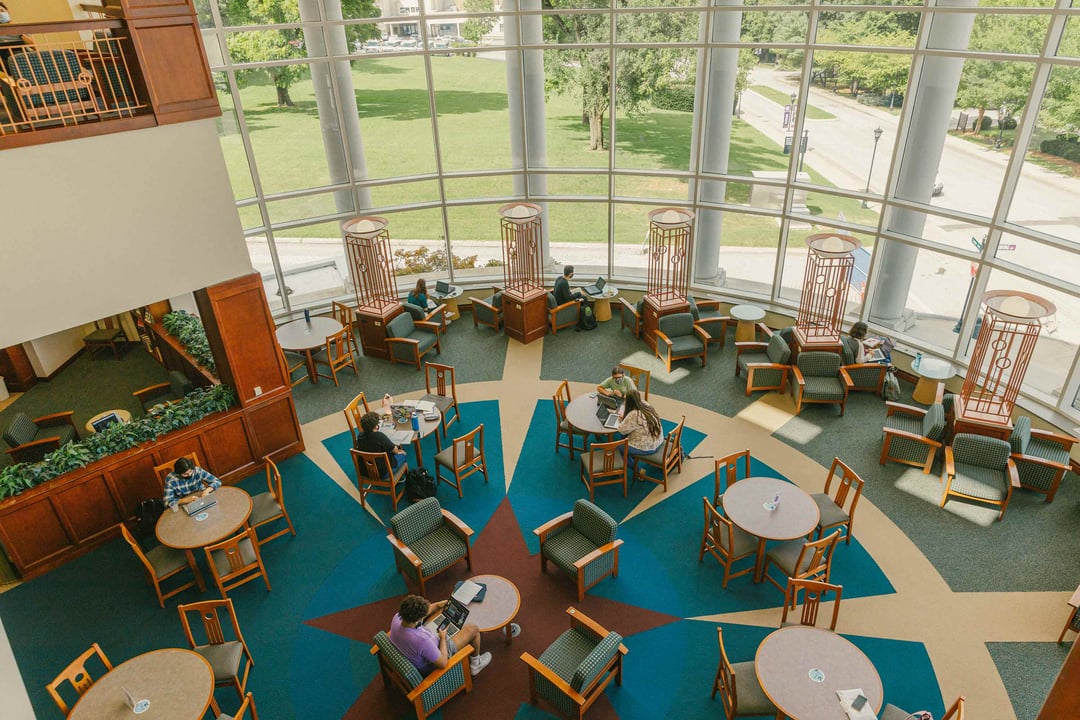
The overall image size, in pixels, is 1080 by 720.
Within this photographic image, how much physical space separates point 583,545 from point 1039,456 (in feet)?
19.7

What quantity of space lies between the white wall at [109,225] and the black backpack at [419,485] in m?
3.39

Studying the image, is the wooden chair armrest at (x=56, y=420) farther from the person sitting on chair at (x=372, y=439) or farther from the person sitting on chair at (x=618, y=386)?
the person sitting on chair at (x=618, y=386)

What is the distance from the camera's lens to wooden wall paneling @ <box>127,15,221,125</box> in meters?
7.16

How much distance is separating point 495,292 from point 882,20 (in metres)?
7.60

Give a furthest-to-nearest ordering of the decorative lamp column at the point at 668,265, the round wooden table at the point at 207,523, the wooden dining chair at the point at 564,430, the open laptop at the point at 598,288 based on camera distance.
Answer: the open laptop at the point at 598,288 → the decorative lamp column at the point at 668,265 → the wooden dining chair at the point at 564,430 → the round wooden table at the point at 207,523

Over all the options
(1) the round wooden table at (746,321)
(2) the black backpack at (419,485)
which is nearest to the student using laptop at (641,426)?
(2) the black backpack at (419,485)

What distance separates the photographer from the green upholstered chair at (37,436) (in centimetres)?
932

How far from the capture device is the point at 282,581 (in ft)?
25.5

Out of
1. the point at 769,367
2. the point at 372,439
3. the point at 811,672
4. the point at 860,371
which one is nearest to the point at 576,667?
the point at 811,672

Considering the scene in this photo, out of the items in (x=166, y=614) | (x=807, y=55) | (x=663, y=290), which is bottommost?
(x=166, y=614)

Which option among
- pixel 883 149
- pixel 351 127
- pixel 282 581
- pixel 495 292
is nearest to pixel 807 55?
pixel 883 149

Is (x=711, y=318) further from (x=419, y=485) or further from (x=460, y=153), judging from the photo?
(x=419, y=485)

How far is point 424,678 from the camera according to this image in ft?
19.4

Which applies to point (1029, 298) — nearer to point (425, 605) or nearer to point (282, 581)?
point (425, 605)
